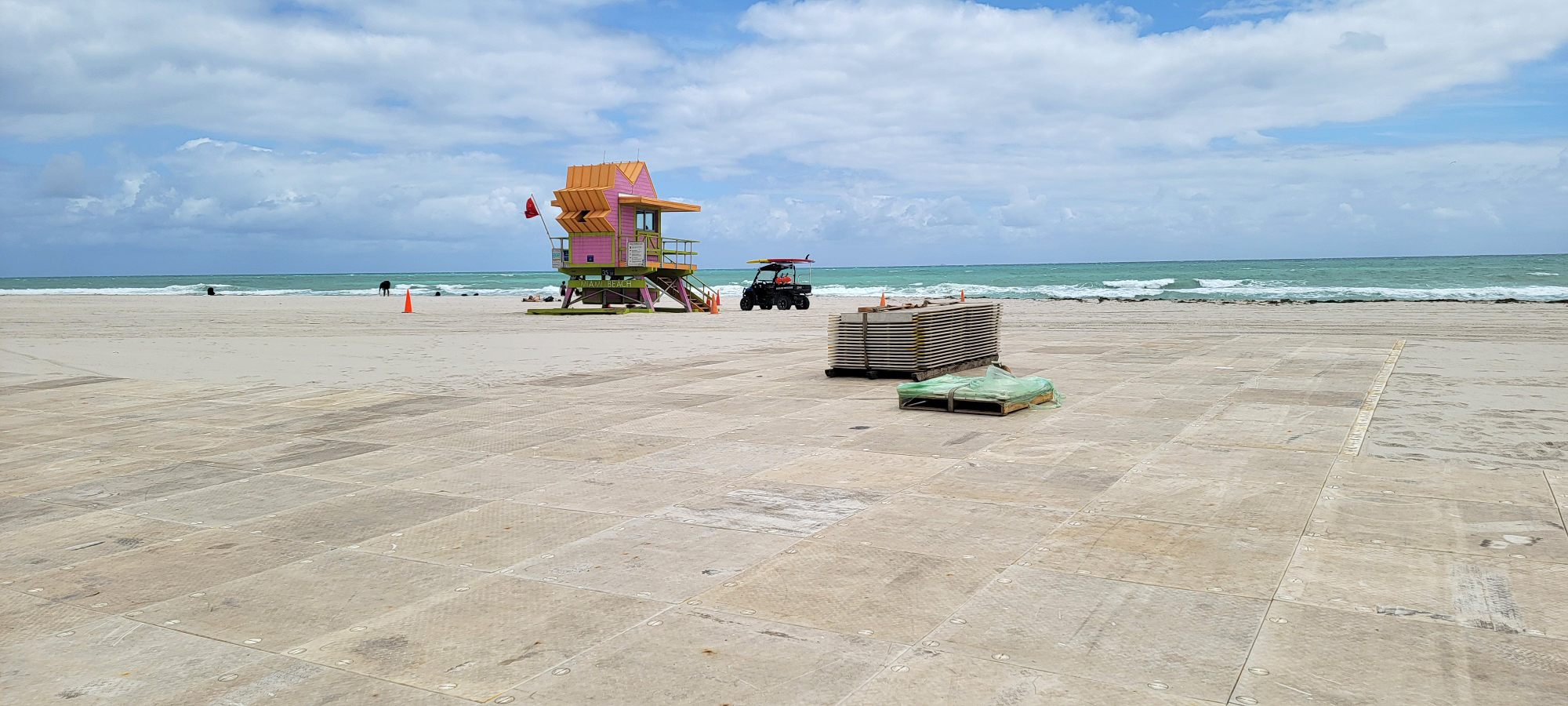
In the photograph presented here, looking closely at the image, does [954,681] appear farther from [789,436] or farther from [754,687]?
[789,436]

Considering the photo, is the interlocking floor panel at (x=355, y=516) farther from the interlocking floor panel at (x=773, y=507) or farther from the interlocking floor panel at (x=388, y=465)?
the interlocking floor panel at (x=773, y=507)

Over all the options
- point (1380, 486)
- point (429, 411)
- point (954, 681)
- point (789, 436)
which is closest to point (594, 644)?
point (954, 681)

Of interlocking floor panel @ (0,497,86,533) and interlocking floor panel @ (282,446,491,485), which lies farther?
interlocking floor panel @ (282,446,491,485)

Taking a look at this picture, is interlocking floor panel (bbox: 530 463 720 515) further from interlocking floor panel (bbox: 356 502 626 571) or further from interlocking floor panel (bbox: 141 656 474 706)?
interlocking floor panel (bbox: 141 656 474 706)

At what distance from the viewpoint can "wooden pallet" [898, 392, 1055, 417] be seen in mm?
9828

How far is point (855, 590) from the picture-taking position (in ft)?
15.3

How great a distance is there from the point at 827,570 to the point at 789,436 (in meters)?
3.86

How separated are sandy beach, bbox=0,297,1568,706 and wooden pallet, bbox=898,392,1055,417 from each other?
18cm

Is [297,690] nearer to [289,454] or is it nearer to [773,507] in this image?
[773,507]

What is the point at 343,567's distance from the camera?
5148mm

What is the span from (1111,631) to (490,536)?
3392mm

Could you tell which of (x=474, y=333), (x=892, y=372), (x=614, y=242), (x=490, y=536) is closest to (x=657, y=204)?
(x=614, y=242)

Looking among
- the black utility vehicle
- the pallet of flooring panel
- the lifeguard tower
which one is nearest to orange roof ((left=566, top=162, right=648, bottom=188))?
the lifeguard tower

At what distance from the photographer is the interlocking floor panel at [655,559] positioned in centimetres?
480
